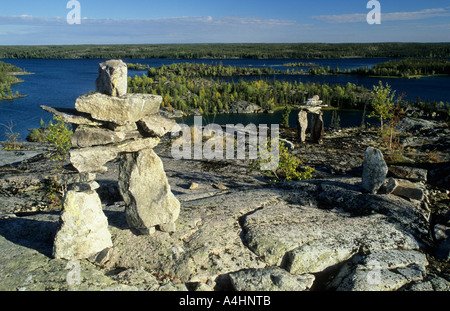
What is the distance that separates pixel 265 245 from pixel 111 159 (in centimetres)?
508

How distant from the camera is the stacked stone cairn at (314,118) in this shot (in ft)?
91.1

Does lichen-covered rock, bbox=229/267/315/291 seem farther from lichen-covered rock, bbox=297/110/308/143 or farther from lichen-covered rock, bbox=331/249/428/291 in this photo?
lichen-covered rock, bbox=297/110/308/143

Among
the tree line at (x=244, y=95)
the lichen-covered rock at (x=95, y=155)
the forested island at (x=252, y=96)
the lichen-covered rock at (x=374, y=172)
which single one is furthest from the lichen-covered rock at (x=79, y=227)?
the tree line at (x=244, y=95)

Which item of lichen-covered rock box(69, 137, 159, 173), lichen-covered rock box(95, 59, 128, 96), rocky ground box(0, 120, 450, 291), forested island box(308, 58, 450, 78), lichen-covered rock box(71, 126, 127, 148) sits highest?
forested island box(308, 58, 450, 78)

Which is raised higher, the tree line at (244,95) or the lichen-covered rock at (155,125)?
the tree line at (244,95)

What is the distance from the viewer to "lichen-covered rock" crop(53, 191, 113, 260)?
347 inches

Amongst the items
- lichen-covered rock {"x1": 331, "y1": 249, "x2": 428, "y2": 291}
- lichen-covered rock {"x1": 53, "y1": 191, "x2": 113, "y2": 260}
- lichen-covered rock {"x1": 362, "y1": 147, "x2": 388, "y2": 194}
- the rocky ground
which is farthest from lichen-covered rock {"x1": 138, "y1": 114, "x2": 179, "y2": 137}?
lichen-covered rock {"x1": 362, "y1": 147, "x2": 388, "y2": 194}

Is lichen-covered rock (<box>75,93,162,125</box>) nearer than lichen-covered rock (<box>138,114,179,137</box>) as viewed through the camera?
Yes

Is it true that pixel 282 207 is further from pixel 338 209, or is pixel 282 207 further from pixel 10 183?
pixel 10 183

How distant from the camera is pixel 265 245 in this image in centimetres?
978

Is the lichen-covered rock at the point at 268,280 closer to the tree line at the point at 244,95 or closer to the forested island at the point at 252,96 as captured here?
the forested island at the point at 252,96

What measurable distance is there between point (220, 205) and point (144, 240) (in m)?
3.50

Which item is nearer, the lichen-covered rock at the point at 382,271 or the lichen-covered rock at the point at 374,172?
the lichen-covered rock at the point at 382,271

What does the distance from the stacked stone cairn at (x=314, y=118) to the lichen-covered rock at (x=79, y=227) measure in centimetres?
2203
